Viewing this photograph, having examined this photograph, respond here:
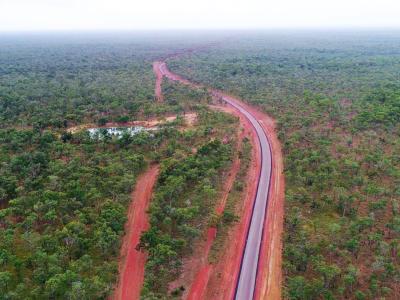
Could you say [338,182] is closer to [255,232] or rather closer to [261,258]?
[255,232]

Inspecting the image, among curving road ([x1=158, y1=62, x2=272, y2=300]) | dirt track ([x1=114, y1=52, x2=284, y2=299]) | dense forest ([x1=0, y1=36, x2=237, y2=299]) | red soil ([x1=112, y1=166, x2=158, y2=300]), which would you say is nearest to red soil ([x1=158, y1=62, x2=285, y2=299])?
dirt track ([x1=114, y1=52, x2=284, y2=299])

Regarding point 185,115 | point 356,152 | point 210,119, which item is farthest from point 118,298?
point 185,115

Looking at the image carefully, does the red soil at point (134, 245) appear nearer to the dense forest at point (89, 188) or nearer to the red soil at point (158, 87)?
the dense forest at point (89, 188)

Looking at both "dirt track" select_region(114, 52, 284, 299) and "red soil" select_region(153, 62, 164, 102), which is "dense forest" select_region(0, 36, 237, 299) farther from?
"red soil" select_region(153, 62, 164, 102)

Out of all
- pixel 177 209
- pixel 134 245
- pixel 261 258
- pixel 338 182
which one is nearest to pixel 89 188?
pixel 134 245

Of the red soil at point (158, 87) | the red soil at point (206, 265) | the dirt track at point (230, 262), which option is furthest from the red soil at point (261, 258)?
the red soil at point (158, 87)

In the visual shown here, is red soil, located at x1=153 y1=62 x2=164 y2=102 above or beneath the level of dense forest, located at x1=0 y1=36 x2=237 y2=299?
above
